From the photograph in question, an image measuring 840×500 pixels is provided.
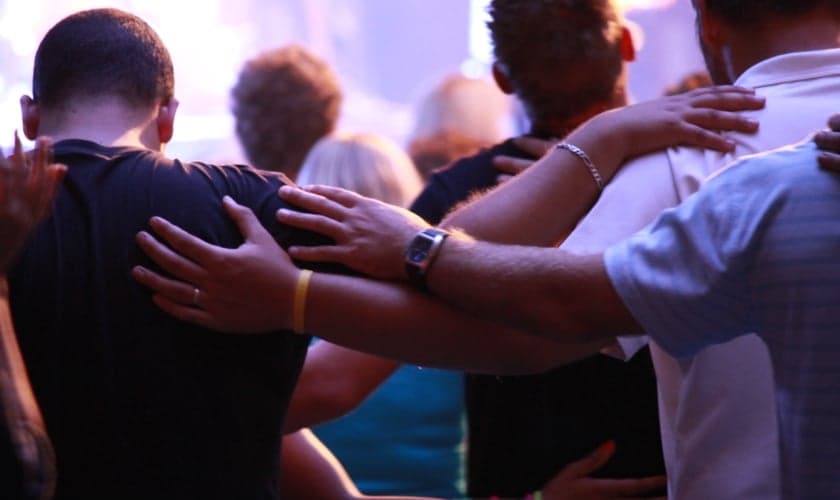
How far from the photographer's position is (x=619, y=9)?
3.20 metres

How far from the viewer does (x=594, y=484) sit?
9.21ft

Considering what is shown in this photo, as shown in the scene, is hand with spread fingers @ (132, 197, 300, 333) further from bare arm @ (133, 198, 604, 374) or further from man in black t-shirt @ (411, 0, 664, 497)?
man in black t-shirt @ (411, 0, 664, 497)

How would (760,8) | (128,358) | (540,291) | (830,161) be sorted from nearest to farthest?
→ 1. (830,161)
2. (540,291)
3. (128,358)
4. (760,8)

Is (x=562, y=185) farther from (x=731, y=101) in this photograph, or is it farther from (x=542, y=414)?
(x=542, y=414)

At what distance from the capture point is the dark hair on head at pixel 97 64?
2.41m

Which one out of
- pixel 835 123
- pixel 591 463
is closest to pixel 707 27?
pixel 835 123

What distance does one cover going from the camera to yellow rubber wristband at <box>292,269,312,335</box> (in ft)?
7.72


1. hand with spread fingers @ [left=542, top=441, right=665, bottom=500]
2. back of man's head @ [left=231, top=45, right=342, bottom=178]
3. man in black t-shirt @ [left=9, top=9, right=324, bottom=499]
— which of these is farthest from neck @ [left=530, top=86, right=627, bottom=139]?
back of man's head @ [left=231, top=45, right=342, bottom=178]

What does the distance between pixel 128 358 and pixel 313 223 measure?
379mm

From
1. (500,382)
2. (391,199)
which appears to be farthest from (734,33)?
(391,199)

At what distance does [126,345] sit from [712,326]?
855 mm

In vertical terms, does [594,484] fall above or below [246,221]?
below

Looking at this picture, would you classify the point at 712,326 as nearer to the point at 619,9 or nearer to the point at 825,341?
the point at 825,341

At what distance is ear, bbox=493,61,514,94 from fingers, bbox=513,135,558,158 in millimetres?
139
